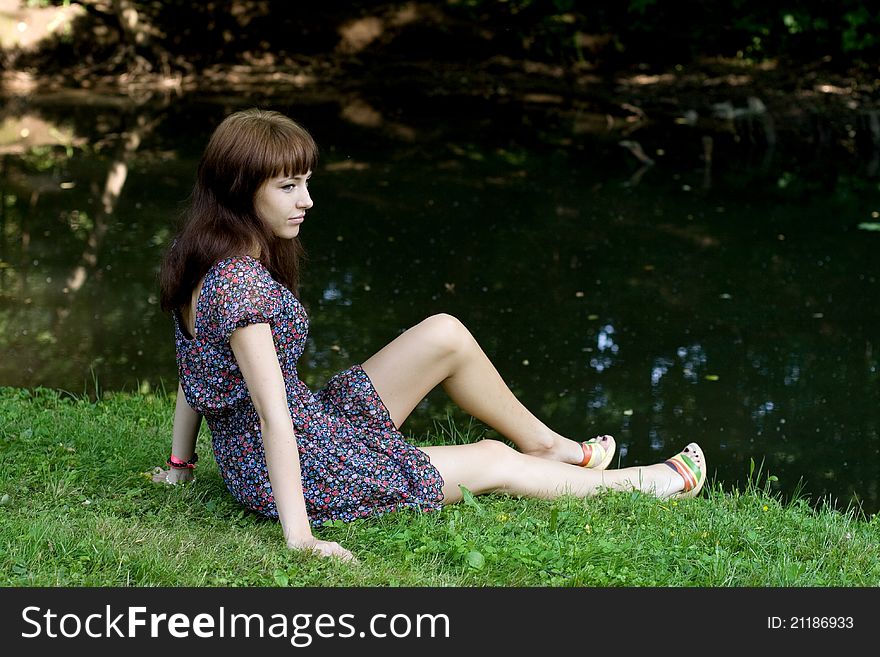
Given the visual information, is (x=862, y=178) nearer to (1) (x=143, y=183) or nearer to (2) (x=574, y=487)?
(1) (x=143, y=183)

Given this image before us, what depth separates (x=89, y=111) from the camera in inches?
522

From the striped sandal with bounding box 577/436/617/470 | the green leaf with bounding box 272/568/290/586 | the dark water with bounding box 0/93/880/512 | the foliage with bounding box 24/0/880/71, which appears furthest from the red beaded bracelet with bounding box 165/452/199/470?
the foliage with bounding box 24/0/880/71

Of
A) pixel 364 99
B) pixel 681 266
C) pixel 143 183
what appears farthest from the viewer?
pixel 364 99

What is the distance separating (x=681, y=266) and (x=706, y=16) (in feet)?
29.9

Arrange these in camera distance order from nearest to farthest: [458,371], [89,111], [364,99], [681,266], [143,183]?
[458,371]
[681,266]
[143,183]
[89,111]
[364,99]

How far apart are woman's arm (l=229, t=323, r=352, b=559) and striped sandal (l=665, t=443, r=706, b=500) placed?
139 cm

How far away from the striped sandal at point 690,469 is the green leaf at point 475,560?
1.05 metres

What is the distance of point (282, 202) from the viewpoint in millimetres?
3223

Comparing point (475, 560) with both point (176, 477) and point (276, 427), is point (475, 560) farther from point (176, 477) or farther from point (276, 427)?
point (176, 477)

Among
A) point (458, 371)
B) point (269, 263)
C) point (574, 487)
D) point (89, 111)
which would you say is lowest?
point (89, 111)

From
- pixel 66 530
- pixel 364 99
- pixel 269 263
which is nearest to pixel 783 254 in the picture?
pixel 269 263

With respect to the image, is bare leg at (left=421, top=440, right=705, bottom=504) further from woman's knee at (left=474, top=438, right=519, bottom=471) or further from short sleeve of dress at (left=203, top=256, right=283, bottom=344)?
short sleeve of dress at (left=203, top=256, right=283, bottom=344)

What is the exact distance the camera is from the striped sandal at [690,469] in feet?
13.1

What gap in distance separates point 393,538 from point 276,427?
0.48m
